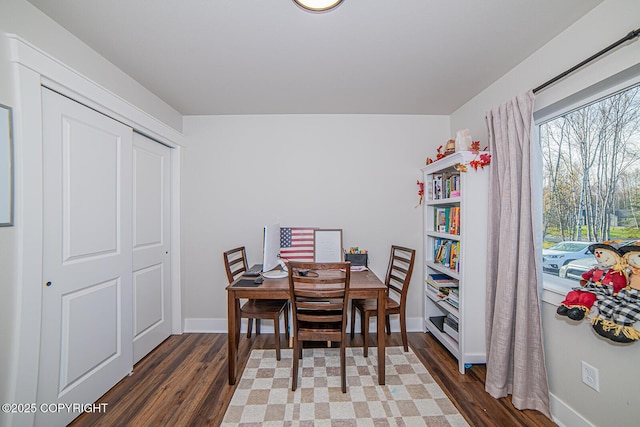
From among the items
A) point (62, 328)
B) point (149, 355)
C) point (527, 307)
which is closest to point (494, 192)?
point (527, 307)

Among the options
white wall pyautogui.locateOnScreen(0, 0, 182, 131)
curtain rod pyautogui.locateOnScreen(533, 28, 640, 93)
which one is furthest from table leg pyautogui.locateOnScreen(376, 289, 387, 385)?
white wall pyautogui.locateOnScreen(0, 0, 182, 131)

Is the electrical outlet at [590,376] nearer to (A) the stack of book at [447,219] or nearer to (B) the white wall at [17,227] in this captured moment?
(A) the stack of book at [447,219]

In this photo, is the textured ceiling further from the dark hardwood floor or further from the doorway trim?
the dark hardwood floor

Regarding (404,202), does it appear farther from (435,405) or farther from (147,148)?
(147,148)

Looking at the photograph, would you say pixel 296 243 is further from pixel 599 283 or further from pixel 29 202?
pixel 599 283

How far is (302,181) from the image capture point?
288 centimetres

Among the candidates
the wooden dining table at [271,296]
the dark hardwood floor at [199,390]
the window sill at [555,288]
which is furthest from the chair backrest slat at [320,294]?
the window sill at [555,288]

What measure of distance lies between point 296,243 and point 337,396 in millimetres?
1480

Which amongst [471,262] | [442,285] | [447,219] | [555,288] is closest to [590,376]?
[555,288]

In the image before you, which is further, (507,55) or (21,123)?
(507,55)

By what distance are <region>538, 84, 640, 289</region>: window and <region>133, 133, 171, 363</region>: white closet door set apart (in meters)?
3.27

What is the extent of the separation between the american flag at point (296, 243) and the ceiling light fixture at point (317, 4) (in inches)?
78.3

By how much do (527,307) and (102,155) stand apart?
3135 millimetres

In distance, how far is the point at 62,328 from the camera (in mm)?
1534
